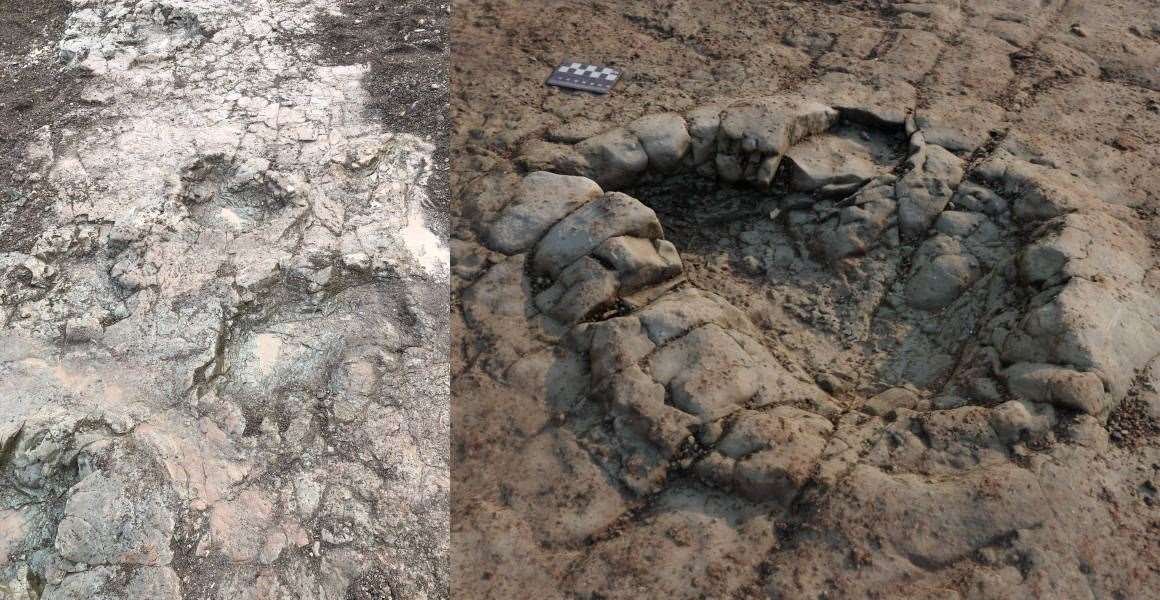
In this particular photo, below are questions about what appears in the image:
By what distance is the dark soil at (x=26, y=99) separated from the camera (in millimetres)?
2994

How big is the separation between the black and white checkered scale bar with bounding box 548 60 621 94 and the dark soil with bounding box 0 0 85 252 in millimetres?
1732

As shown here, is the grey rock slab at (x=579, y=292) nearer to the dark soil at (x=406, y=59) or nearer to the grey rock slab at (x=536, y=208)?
the grey rock slab at (x=536, y=208)

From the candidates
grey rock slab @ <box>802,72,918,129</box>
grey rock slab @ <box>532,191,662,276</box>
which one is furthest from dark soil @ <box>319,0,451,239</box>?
grey rock slab @ <box>802,72,918,129</box>

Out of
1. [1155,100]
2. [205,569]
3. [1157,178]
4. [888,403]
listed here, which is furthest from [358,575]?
[1155,100]

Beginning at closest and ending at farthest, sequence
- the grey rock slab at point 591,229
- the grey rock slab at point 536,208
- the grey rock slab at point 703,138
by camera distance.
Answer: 1. the grey rock slab at point 591,229
2. the grey rock slab at point 536,208
3. the grey rock slab at point 703,138

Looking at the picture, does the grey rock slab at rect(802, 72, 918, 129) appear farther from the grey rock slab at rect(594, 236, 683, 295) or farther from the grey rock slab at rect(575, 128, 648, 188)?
the grey rock slab at rect(594, 236, 683, 295)

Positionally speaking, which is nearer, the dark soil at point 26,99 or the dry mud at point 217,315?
the dry mud at point 217,315

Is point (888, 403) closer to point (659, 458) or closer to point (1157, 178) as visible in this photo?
point (659, 458)

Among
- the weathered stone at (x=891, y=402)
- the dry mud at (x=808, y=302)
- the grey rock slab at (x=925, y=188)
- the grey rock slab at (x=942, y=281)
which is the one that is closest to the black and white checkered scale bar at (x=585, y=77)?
the dry mud at (x=808, y=302)

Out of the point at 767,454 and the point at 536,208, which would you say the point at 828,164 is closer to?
the point at 536,208

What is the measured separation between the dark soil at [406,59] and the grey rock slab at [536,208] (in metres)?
0.21

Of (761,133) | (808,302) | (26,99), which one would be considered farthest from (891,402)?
(26,99)

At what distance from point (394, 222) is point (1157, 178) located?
248cm

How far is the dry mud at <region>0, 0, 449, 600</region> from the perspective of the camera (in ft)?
7.24
